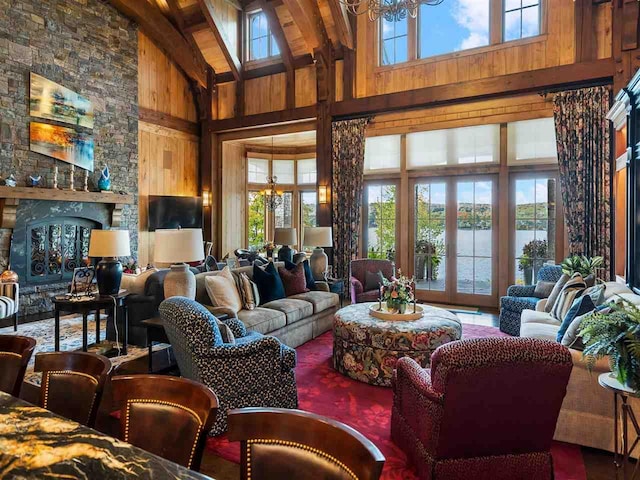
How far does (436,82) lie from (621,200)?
3299 millimetres

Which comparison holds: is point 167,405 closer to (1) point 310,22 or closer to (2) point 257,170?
(1) point 310,22

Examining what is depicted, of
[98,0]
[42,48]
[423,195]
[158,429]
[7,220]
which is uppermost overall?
[98,0]

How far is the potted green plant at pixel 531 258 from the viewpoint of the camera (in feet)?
23.3

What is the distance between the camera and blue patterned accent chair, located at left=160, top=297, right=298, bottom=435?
284 cm

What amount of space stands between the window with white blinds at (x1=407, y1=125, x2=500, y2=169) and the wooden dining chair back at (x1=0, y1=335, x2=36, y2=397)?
7.19m

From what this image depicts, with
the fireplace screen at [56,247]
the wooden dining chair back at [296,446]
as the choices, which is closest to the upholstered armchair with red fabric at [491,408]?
the wooden dining chair back at [296,446]

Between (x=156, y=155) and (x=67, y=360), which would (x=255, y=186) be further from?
(x=67, y=360)

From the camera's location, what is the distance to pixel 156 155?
28.5ft

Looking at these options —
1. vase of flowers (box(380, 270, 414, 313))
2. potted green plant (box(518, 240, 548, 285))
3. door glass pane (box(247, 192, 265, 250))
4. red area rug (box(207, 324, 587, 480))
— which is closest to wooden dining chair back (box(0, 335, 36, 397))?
red area rug (box(207, 324, 587, 480))

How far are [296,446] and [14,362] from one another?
146 centimetres

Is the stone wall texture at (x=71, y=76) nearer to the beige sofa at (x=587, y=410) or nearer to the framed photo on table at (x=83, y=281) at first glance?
the framed photo on table at (x=83, y=281)

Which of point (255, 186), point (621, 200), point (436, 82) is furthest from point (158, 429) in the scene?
point (255, 186)

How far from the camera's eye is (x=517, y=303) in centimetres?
521

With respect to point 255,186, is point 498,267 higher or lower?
lower
